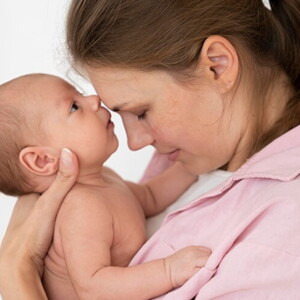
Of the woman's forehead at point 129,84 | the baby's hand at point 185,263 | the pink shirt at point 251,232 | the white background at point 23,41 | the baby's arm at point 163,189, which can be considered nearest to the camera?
the pink shirt at point 251,232

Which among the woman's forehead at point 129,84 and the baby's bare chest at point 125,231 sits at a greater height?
the woman's forehead at point 129,84

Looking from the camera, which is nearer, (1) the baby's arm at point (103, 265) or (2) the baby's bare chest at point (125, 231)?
(1) the baby's arm at point (103, 265)

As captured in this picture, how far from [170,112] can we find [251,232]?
1.02 ft

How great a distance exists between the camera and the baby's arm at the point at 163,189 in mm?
1500

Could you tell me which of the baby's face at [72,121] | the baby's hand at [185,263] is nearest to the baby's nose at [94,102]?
the baby's face at [72,121]

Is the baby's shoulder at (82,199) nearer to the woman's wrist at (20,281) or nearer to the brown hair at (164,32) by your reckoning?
the woman's wrist at (20,281)

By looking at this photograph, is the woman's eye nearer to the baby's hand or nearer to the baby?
the baby

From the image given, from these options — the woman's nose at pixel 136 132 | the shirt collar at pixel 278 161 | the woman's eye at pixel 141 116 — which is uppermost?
the woman's eye at pixel 141 116

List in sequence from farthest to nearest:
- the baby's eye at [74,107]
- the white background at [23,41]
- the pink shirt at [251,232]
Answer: the white background at [23,41], the baby's eye at [74,107], the pink shirt at [251,232]

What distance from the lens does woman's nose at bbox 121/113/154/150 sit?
1.32m

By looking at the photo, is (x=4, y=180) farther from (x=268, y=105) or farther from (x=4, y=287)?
(x=268, y=105)

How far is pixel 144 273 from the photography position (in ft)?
3.89

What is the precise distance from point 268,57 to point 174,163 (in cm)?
40

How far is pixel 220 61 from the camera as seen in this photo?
4.01 feet
